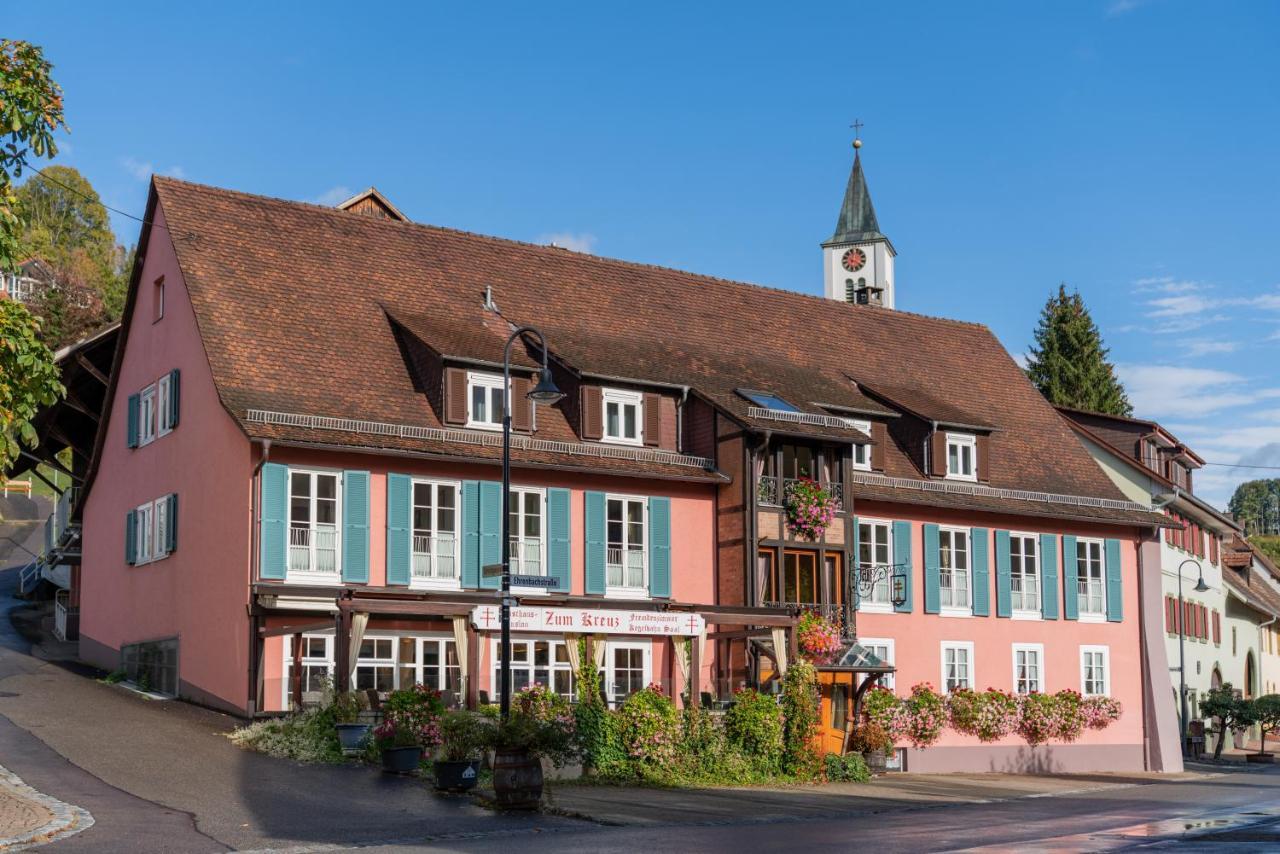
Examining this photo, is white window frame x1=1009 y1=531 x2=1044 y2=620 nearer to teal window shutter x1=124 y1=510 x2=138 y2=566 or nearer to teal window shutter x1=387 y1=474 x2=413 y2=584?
teal window shutter x1=387 y1=474 x2=413 y2=584

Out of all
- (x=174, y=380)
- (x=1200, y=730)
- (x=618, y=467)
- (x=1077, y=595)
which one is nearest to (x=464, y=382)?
(x=618, y=467)

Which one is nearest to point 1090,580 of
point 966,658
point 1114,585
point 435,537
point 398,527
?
point 1114,585

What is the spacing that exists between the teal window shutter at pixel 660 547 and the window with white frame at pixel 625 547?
0.47 feet

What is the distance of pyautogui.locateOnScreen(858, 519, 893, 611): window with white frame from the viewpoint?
36.5 m

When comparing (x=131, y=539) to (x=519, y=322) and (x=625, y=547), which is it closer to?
(x=519, y=322)

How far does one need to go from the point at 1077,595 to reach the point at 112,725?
23722 millimetres

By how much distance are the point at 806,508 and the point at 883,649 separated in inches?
177

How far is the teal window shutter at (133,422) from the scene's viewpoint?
3459 cm

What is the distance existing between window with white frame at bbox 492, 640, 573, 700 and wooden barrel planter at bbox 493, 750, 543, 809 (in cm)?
898

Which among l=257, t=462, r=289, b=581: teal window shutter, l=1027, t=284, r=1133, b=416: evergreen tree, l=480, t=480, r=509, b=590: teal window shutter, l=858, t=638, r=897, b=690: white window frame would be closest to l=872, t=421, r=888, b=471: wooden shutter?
l=858, t=638, r=897, b=690: white window frame

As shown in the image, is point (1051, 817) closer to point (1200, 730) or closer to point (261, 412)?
point (261, 412)

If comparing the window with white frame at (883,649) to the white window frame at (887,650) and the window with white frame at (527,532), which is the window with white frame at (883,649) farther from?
the window with white frame at (527,532)

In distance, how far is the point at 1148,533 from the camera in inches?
1634

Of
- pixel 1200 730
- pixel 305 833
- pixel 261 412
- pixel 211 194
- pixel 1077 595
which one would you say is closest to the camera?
pixel 305 833
